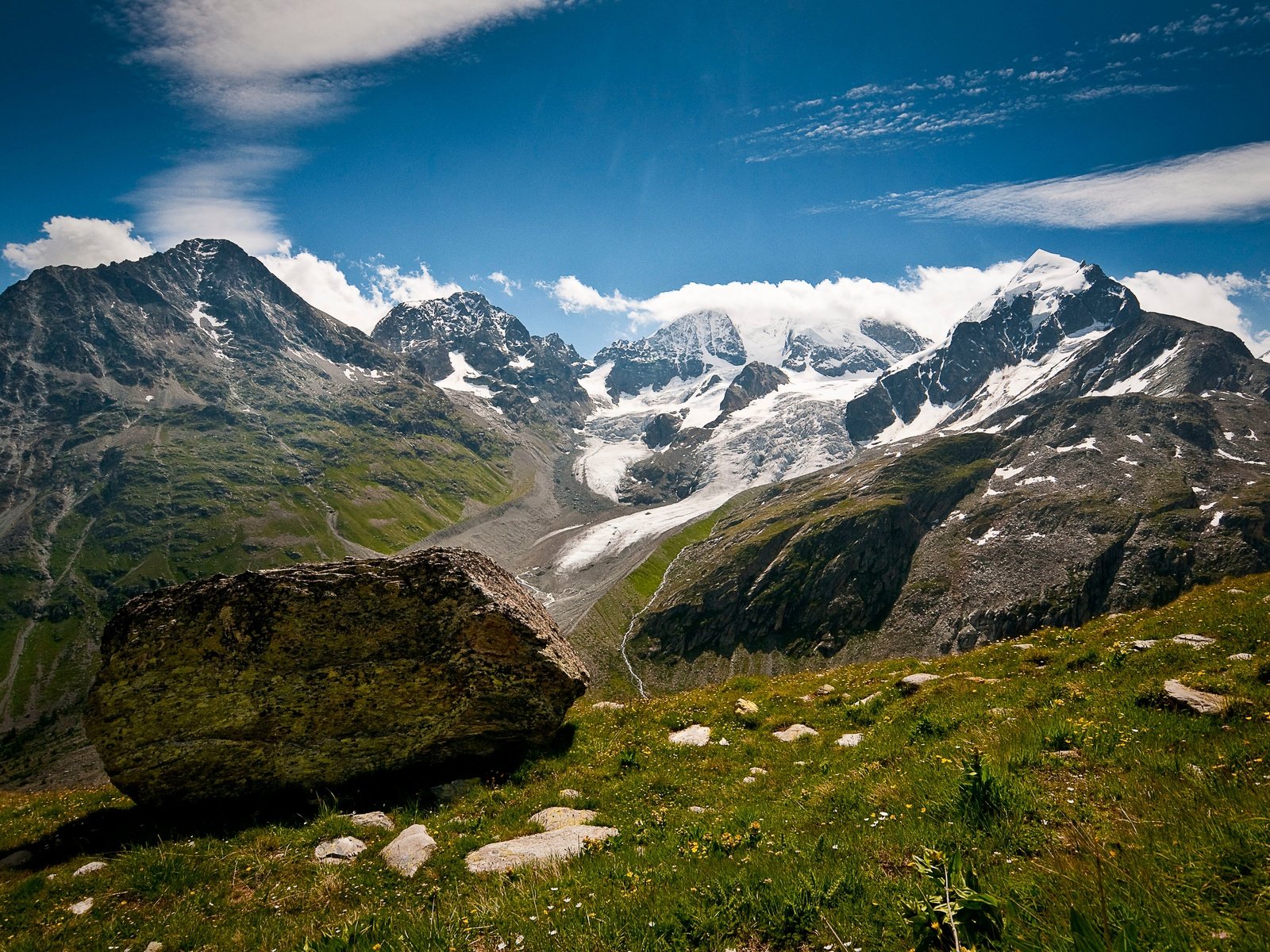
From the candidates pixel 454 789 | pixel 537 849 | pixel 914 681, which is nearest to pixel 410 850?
pixel 537 849

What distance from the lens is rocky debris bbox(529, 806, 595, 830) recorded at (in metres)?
11.8

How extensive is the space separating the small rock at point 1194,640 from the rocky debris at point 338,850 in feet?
67.0

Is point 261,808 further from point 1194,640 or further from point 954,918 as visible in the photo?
point 1194,640

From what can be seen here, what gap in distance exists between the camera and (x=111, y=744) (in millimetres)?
15547

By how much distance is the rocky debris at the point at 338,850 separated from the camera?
11.6m

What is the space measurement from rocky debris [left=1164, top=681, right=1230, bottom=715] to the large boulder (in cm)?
1439

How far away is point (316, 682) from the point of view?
55.2 feet

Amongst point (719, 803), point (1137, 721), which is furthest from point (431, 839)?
point (1137, 721)

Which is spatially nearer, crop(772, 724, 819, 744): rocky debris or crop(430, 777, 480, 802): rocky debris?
crop(430, 777, 480, 802): rocky debris

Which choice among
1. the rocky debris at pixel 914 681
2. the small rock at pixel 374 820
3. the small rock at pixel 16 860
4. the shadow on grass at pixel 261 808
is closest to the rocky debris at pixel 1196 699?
the rocky debris at pixel 914 681

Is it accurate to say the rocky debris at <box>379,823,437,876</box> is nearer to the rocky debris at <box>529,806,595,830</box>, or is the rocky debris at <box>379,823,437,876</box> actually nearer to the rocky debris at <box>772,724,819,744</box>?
the rocky debris at <box>529,806,595,830</box>

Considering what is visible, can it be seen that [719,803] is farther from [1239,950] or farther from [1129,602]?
[1129,602]

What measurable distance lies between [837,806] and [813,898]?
13.7 ft

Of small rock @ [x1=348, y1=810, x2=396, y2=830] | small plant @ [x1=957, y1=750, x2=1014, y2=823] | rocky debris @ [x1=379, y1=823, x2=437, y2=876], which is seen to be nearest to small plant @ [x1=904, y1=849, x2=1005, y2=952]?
small plant @ [x1=957, y1=750, x2=1014, y2=823]
